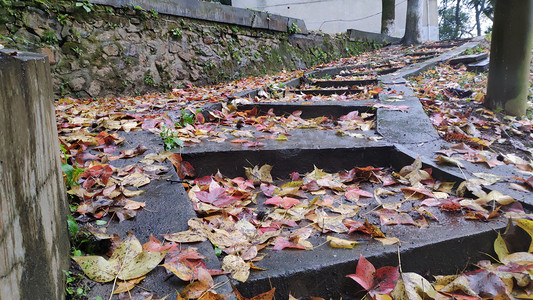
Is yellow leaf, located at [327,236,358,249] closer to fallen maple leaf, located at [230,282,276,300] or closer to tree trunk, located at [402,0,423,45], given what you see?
fallen maple leaf, located at [230,282,276,300]

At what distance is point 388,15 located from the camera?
10656 millimetres

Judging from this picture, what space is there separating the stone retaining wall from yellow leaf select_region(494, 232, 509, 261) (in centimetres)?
297

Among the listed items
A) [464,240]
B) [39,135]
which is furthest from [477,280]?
[39,135]

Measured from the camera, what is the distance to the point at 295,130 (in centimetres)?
247

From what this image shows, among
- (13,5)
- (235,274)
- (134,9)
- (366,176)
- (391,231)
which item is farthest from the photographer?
(134,9)

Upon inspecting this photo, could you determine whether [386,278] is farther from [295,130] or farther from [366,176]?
[295,130]

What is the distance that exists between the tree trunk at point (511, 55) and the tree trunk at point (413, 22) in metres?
7.84

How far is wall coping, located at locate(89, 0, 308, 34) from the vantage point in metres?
4.13

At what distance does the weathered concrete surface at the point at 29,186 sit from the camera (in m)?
0.58

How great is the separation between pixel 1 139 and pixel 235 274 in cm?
70

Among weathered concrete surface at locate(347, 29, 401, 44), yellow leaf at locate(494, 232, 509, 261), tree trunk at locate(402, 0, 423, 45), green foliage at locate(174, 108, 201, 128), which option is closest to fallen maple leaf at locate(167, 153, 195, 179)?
green foliage at locate(174, 108, 201, 128)

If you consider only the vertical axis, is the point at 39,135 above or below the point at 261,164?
above

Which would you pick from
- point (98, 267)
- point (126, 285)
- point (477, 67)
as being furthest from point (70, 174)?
A: point (477, 67)

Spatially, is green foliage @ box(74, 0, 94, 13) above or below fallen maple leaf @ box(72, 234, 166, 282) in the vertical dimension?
above
